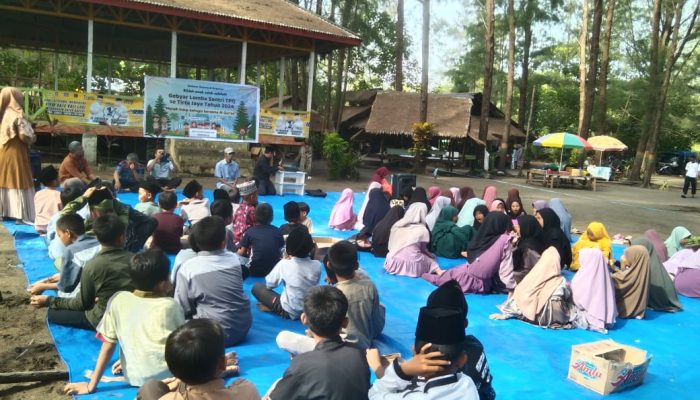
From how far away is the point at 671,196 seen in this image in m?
19.0

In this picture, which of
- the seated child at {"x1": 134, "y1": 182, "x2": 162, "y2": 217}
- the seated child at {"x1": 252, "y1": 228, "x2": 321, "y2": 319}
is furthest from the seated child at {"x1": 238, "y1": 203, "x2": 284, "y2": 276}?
the seated child at {"x1": 134, "y1": 182, "x2": 162, "y2": 217}

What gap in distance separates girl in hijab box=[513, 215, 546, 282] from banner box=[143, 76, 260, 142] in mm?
9730

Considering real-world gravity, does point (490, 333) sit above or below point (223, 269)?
below

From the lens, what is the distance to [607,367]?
12.0ft

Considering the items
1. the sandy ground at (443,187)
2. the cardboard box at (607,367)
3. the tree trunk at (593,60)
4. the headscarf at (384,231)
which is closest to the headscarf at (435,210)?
the headscarf at (384,231)

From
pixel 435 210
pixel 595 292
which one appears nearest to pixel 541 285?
pixel 595 292

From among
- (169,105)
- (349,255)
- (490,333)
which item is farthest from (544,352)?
(169,105)

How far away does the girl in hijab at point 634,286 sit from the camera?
5.41m

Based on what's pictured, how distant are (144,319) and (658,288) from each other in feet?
17.0

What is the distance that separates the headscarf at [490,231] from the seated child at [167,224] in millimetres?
3421

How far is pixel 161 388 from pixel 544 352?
3.27 m

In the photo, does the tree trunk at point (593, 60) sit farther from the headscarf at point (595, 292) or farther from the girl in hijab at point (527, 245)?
the headscarf at point (595, 292)

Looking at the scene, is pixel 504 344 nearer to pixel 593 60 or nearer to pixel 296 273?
pixel 296 273

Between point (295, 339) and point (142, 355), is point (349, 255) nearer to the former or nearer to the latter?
point (295, 339)
